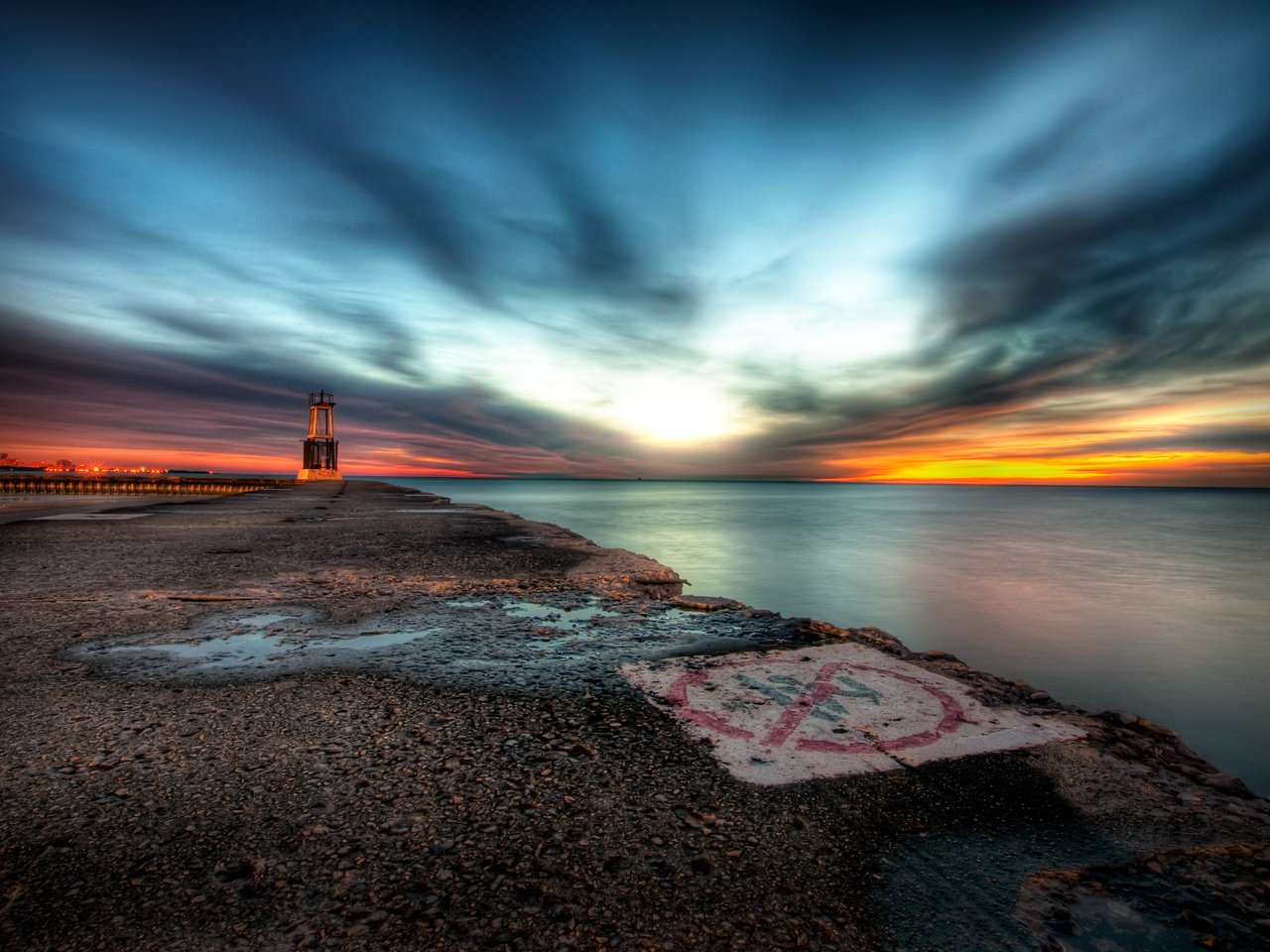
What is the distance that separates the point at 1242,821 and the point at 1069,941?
1.35 metres

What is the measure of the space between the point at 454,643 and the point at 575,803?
251 cm

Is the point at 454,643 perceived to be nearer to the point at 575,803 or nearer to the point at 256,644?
the point at 256,644

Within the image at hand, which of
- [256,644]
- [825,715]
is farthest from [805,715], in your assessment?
[256,644]

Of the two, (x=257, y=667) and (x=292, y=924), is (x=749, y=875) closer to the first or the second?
(x=292, y=924)

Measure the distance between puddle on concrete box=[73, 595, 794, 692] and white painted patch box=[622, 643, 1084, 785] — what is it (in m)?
0.44

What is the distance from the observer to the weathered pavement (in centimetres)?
175

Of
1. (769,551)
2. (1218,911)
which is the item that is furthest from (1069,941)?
(769,551)

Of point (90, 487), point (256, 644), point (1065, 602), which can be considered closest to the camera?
point (256, 644)

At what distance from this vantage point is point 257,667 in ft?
12.7

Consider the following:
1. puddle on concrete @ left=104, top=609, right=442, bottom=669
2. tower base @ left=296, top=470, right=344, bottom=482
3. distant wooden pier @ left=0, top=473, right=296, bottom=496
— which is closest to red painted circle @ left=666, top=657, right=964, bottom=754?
puddle on concrete @ left=104, top=609, right=442, bottom=669

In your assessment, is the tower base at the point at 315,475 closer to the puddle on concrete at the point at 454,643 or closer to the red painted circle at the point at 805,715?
the puddle on concrete at the point at 454,643

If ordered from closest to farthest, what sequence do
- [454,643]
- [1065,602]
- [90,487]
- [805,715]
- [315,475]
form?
1. [805,715]
2. [454,643]
3. [1065,602]
4. [90,487]
5. [315,475]

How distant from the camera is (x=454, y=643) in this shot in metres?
4.54

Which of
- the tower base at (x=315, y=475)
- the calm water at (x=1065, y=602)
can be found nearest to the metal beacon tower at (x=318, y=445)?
the tower base at (x=315, y=475)
